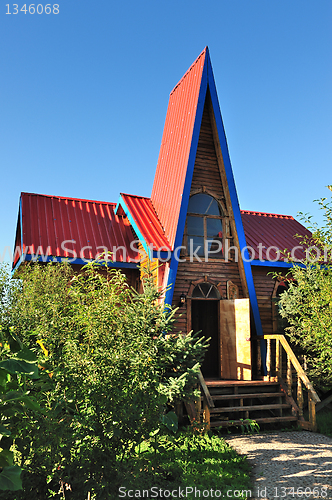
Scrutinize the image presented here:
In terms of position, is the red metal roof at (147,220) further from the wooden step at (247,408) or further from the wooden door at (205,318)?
the wooden step at (247,408)

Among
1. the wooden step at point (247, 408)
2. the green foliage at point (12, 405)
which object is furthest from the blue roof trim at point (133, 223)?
the green foliage at point (12, 405)

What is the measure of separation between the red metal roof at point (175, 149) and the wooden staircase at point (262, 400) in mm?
3707

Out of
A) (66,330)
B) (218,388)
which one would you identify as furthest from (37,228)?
(66,330)

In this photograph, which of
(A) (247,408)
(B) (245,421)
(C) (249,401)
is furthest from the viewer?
(C) (249,401)

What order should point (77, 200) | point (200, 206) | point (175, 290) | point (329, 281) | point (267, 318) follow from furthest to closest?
1. point (77, 200)
2. point (267, 318)
3. point (200, 206)
4. point (175, 290)
5. point (329, 281)

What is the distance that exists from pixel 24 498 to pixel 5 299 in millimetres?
3476

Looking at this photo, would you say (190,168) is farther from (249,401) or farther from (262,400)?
(262,400)

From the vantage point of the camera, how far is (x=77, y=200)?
1314 cm

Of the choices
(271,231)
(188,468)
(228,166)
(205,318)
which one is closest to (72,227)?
(228,166)

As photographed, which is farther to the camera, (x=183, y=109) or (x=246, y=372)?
(x=183, y=109)

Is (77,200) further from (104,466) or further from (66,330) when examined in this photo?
(104,466)

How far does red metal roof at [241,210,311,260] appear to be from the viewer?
12414 millimetres

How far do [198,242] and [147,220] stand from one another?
163 centimetres

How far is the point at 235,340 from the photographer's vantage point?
9984 millimetres
